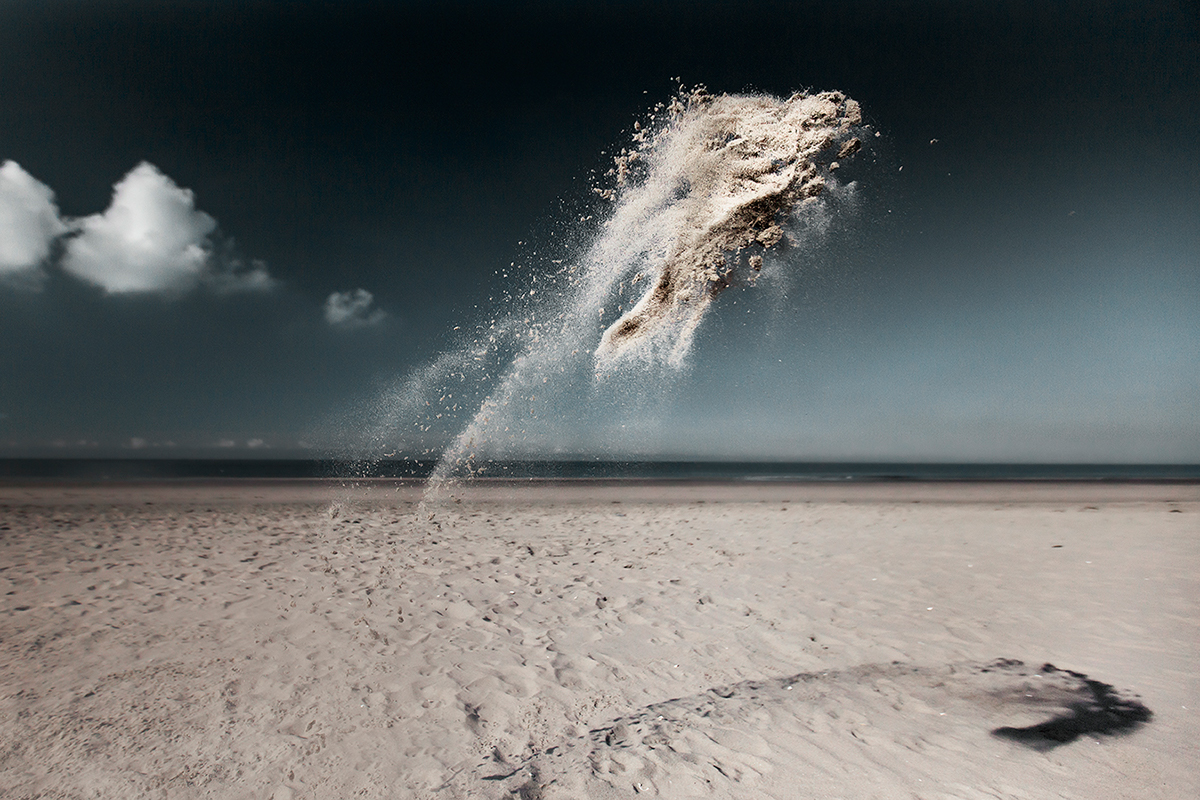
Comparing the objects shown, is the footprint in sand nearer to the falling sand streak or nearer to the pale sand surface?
the pale sand surface

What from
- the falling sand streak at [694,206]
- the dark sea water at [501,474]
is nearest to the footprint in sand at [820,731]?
the falling sand streak at [694,206]

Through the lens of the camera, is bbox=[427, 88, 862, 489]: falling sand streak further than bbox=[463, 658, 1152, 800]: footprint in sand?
Yes

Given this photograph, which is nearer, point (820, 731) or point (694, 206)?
point (820, 731)

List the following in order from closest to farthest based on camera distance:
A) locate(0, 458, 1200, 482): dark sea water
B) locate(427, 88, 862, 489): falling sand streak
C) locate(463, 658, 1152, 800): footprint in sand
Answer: locate(463, 658, 1152, 800): footprint in sand, locate(427, 88, 862, 489): falling sand streak, locate(0, 458, 1200, 482): dark sea water

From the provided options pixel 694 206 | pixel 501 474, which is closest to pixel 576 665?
pixel 694 206

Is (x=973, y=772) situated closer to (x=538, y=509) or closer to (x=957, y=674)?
(x=957, y=674)

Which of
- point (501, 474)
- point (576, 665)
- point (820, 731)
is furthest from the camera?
point (501, 474)

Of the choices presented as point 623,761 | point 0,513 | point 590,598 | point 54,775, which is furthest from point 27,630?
point 0,513

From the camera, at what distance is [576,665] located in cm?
441

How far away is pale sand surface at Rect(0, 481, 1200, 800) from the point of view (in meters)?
3.09

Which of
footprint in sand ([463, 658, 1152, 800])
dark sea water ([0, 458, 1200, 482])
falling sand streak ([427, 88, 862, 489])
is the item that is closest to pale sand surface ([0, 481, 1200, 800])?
footprint in sand ([463, 658, 1152, 800])

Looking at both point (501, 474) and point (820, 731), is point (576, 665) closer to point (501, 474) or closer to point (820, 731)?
point (820, 731)

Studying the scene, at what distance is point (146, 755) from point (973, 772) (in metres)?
5.07

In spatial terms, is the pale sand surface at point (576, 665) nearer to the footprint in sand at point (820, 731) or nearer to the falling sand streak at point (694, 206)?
the footprint in sand at point (820, 731)
